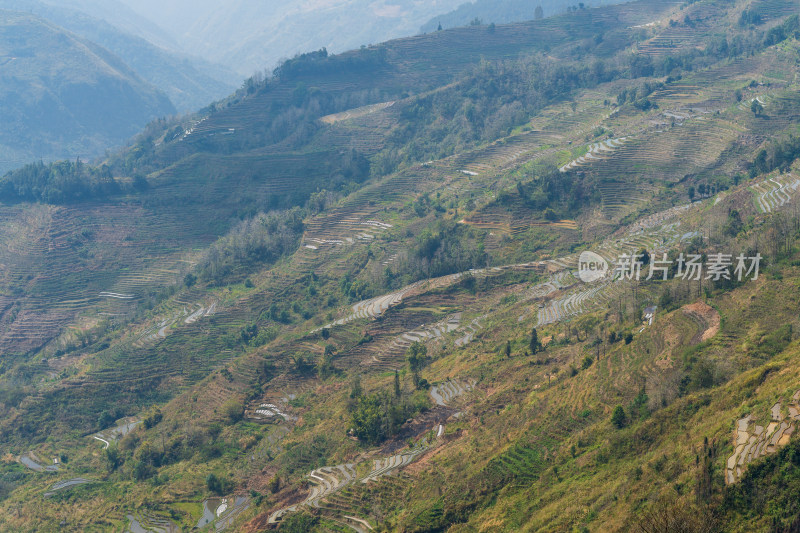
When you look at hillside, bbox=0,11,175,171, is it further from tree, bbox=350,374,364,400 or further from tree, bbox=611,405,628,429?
tree, bbox=611,405,628,429

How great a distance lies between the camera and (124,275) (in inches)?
3275

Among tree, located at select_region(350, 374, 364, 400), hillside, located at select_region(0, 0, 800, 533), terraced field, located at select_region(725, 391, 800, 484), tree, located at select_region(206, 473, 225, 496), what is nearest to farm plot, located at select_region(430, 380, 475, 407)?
hillside, located at select_region(0, 0, 800, 533)

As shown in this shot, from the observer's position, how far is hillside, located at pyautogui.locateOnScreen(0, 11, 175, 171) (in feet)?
556

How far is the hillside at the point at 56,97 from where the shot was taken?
16938 cm

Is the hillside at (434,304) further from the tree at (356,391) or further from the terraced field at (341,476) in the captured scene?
the tree at (356,391)

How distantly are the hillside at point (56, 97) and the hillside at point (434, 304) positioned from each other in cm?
6608

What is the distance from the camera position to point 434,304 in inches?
2387

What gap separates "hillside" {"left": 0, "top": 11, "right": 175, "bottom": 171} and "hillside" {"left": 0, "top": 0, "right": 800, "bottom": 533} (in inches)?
2602

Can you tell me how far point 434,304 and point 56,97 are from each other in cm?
15469

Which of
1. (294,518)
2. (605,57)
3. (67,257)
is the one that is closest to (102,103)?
(67,257)

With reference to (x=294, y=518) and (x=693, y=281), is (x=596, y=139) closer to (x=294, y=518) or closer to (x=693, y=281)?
(x=693, y=281)

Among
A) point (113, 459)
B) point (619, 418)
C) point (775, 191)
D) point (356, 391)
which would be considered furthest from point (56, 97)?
point (619, 418)

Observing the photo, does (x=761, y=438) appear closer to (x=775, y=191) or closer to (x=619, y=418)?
(x=619, y=418)

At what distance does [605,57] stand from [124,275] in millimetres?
84960
